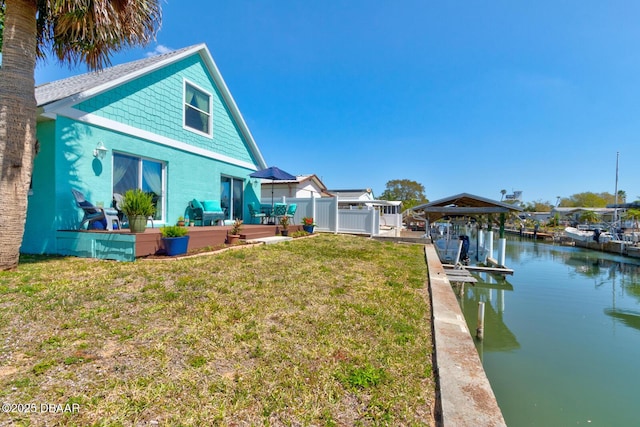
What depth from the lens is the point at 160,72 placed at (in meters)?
8.52

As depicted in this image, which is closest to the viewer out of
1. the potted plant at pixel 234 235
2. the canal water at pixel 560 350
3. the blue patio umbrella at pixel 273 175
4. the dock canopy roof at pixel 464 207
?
the canal water at pixel 560 350

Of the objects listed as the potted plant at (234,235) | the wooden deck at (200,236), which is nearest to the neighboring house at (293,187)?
the wooden deck at (200,236)

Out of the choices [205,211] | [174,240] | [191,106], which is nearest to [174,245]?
[174,240]

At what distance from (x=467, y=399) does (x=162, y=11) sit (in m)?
8.43

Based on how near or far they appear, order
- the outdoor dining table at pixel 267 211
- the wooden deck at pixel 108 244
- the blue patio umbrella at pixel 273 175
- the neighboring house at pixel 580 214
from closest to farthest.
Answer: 1. the wooden deck at pixel 108 244
2. the blue patio umbrella at pixel 273 175
3. the outdoor dining table at pixel 267 211
4. the neighboring house at pixel 580 214

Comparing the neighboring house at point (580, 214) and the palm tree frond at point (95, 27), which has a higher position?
the palm tree frond at point (95, 27)

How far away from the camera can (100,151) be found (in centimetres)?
689

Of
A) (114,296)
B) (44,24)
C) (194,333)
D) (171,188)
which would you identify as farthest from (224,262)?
(44,24)

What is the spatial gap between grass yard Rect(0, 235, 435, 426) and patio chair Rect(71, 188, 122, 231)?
1514 mm

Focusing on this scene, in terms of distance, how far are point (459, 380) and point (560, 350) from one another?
5.15 metres

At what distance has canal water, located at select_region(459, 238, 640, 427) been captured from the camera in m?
3.81

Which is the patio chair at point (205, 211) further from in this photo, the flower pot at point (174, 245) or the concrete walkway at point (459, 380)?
the concrete walkway at point (459, 380)

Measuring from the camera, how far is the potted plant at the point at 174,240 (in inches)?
243

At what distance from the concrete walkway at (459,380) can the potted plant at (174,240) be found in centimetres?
530
